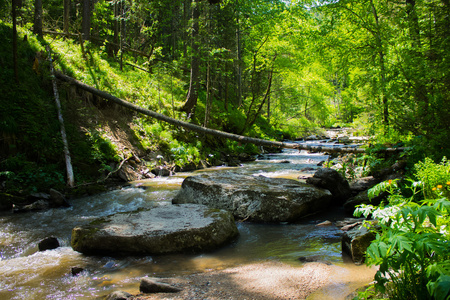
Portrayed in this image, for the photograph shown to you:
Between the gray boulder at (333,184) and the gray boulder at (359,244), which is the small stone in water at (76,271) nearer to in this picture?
the gray boulder at (359,244)

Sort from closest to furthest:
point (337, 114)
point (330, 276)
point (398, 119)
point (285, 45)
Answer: point (330, 276), point (398, 119), point (285, 45), point (337, 114)

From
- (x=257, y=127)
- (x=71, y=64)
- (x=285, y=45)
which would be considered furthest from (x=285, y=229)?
(x=257, y=127)

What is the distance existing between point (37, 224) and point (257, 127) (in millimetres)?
18190

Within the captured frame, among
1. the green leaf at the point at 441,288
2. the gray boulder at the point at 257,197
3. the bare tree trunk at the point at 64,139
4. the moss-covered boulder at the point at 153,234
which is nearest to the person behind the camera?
the green leaf at the point at 441,288

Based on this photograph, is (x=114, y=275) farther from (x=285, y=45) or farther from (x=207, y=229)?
(x=285, y=45)

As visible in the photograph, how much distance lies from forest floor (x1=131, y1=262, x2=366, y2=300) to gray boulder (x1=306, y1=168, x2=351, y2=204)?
3.85 m

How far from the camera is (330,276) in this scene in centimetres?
326

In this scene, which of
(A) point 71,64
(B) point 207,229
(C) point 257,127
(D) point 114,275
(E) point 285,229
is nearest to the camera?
(D) point 114,275

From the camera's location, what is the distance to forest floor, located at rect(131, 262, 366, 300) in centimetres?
282

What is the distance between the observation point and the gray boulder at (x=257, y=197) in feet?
19.3

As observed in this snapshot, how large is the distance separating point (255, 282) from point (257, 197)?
2.95 meters

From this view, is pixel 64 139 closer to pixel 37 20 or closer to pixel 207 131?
pixel 207 131

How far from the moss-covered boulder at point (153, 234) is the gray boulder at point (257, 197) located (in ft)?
3.63

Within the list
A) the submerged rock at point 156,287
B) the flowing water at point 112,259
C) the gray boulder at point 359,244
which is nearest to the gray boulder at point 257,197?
the flowing water at point 112,259
